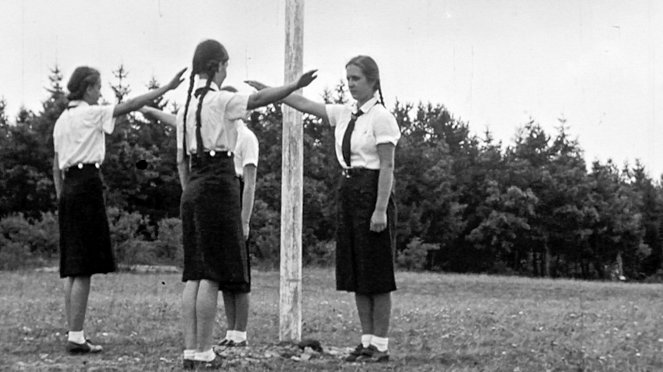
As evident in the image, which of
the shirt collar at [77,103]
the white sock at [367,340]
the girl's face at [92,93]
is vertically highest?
the girl's face at [92,93]

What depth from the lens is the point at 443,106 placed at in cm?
6950

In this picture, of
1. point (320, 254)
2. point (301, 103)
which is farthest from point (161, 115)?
point (320, 254)

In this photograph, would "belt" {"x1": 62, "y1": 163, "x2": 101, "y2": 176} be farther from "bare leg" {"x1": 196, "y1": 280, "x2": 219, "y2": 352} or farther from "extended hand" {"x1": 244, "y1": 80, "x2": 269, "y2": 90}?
"bare leg" {"x1": 196, "y1": 280, "x2": 219, "y2": 352}

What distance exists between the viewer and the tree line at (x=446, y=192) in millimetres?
41375

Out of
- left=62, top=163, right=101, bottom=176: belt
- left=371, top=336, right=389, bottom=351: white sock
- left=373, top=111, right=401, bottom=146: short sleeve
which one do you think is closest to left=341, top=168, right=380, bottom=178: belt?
left=373, top=111, right=401, bottom=146: short sleeve

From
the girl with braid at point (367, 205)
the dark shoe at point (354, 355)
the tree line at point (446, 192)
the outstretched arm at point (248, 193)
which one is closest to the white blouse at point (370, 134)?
the girl with braid at point (367, 205)

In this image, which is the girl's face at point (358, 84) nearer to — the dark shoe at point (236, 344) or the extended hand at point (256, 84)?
the extended hand at point (256, 84)

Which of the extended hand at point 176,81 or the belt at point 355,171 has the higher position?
the extended hand at point 176,81

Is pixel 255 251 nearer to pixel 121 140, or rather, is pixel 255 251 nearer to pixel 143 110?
pixel 121 140

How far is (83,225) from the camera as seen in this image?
6.86 meters

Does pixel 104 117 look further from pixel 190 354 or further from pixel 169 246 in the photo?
→ pixel 169 246

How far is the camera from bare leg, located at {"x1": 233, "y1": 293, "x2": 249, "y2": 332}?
7270 millimetres

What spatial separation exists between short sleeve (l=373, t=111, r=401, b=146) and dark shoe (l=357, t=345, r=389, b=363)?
146 cm

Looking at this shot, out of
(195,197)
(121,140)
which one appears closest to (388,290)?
(195,197)
